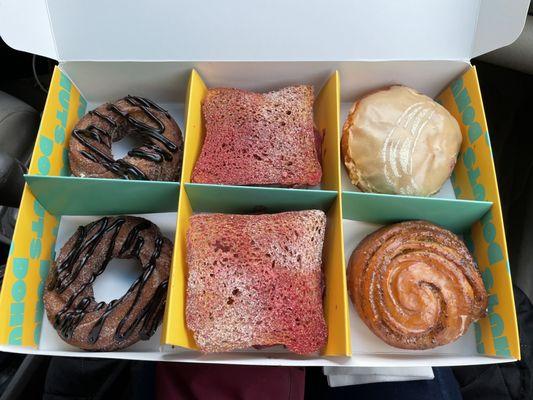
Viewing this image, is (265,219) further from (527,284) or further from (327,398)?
(527,284)

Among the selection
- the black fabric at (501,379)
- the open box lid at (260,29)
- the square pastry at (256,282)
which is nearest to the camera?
the square pastry at (256,282)

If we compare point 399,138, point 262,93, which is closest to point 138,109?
point 262,93

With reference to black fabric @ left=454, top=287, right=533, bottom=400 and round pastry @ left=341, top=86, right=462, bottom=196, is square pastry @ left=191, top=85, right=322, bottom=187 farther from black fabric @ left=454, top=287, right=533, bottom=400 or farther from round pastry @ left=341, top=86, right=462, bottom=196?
black fabric @ left=454, top=287, right=533, bottom=400

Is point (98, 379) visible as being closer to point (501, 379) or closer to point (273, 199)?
point (273, 199)

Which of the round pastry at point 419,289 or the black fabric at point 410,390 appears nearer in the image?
the round pastry at point 419,289

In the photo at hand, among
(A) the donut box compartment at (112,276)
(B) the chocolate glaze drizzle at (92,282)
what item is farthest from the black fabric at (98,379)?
(B) the chocolate glaze drizzle at (92,282)

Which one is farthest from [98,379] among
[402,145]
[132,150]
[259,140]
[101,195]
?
[402,145]

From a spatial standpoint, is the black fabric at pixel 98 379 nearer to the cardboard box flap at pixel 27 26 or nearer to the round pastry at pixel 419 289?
the round pastry at pixel 419 289
